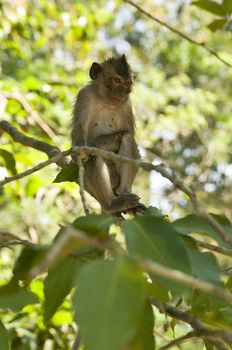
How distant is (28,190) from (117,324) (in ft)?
14.0

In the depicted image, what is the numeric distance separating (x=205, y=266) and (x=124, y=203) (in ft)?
9.61

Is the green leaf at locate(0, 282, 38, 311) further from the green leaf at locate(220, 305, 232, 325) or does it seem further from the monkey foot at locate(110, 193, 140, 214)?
the monkey foot at locate(110, 193, 140, 214)

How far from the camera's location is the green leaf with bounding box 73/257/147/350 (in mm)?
944

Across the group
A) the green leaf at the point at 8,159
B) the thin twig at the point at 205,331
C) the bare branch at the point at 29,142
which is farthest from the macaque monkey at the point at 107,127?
the thin twig at the point at 205,331

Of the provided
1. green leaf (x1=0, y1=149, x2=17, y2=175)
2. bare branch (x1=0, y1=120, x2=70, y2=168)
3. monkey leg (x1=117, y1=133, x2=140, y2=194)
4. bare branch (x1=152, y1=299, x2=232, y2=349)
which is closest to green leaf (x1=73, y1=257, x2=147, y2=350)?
bare branch (x1=152, y1=299, x2=232, y2=349)

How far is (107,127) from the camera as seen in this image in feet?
19.0

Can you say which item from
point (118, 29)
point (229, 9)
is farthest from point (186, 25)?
point (229, 9)

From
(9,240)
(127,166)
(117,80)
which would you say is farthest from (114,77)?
(9,240)

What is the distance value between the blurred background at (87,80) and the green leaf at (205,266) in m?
1.42

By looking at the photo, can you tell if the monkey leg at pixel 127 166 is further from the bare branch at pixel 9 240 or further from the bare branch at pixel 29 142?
the bare branch at pixel 9 240

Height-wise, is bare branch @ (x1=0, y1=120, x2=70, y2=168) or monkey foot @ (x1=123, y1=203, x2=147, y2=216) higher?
bare branch @ (x1=0, y1=120, x2=70, y2=168)

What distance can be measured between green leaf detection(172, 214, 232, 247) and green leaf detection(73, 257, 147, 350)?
0.53 m

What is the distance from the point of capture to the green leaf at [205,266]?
1331 mm

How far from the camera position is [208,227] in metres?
1.57
